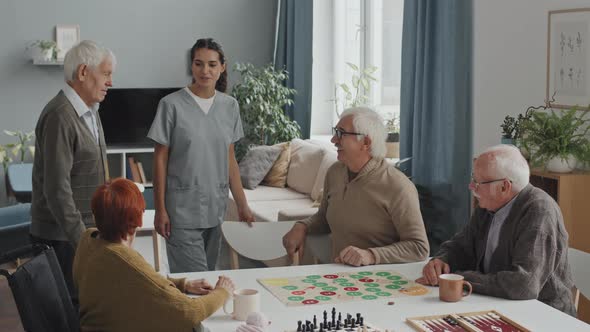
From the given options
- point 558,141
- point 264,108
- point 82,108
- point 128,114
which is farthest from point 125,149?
point 558,141

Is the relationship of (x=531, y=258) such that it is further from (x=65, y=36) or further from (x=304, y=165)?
(x=65, y=36)

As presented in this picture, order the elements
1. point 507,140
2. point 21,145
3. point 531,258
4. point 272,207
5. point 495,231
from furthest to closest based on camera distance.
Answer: point 21,145 < point 272,207 < point 507,140 < point 495,231 < point 531,258

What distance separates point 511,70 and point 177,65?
451cm

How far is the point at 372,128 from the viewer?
3.12m

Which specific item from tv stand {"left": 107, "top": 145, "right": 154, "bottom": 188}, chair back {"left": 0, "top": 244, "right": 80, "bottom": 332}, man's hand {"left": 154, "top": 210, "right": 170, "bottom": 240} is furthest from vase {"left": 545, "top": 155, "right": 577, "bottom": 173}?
tv stand {"left": 107, "top": 145, "right": 154, "bottom": 188}

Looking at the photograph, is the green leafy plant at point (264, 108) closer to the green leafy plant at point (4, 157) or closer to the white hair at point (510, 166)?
the green leafy plant at point (4, 157)

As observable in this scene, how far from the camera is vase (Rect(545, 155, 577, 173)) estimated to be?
3699mm

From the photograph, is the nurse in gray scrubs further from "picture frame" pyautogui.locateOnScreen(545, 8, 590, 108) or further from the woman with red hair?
"picture frame" pyautogui.locateOnScreen(545, 8, 590, 108)

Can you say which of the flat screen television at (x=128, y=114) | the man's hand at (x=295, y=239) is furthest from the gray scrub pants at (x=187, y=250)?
the flat screen television at (x=128, y=114)

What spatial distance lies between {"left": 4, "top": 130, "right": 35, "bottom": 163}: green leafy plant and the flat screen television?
2.40 feet

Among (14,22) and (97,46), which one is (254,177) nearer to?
(14,22)

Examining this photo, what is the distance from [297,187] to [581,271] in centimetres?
390

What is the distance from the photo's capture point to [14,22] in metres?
7.62

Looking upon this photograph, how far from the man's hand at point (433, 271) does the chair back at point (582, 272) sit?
51cm
